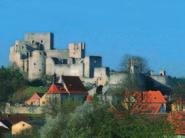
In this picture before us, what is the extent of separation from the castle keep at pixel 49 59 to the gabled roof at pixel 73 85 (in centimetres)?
1004

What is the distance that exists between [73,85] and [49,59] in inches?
765

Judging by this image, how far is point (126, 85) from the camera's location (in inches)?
2768

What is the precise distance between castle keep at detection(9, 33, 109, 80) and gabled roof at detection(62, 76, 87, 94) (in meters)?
10.0

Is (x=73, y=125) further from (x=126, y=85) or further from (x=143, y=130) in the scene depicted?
(x=126, y=85)

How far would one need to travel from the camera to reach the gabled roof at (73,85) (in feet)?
259

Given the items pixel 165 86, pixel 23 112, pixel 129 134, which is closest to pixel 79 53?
pixel 165 86

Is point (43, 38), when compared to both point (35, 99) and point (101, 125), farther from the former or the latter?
point (101, 125)

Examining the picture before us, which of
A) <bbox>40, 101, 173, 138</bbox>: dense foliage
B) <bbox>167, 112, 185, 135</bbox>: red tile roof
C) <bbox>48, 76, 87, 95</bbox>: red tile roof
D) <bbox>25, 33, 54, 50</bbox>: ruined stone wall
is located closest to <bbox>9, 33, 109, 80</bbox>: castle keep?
<bbox>25, 33, 54, 50</bbox>: ruined stone wall

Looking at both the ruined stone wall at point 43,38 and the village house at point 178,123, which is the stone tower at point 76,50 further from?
the village house at point 178,123

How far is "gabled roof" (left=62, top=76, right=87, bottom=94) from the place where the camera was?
78.9 meters

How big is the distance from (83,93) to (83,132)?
4460cm

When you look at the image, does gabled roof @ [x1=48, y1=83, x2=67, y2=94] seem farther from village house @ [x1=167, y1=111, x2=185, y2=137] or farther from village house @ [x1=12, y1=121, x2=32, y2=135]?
village house @ [x1=167, y1=111, x2=185, y2=137]

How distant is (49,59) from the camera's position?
326ft

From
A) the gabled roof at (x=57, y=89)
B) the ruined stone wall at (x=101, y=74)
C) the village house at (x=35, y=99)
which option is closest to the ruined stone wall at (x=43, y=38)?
the ruined stone wall at (x=101, y=74)
